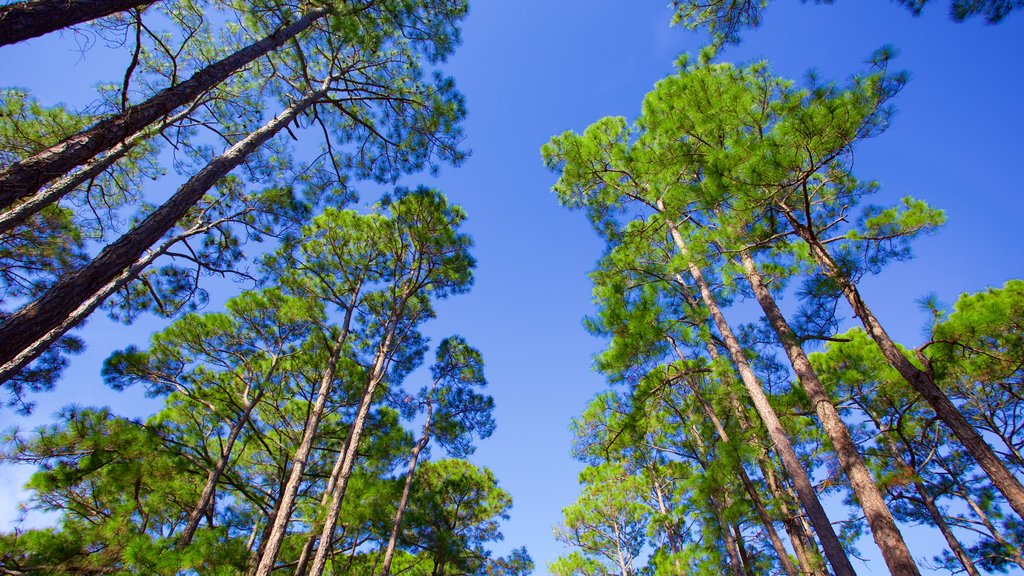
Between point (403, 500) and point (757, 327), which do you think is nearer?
point (757, 327)

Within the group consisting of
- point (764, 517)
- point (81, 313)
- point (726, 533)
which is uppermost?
point (81, 313)

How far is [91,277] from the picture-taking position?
7.69 feet

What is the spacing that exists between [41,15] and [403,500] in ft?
27.9

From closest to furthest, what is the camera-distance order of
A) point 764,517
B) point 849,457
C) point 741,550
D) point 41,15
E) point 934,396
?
1. point 41,15
2. point 934,396
3. point 849,457
4. point 764,517
5. point 741,550

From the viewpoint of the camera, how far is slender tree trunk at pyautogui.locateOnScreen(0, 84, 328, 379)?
1943 mm

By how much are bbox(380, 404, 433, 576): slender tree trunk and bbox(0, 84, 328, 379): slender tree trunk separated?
6.73 m

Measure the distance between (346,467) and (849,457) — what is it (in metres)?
5.92

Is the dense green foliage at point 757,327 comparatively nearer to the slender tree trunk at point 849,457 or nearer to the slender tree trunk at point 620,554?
the slender tree trunk at point 849,457

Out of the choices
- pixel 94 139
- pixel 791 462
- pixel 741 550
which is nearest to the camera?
pixel 94 139

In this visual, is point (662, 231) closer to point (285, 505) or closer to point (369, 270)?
point (369, 270)

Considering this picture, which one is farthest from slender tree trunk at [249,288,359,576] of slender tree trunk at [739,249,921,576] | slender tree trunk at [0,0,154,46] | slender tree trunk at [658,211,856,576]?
slender tree trunk at [739,249,921,576]

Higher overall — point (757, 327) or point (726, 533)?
point (757, 327)

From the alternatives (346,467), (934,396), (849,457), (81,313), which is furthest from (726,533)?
(81,313)

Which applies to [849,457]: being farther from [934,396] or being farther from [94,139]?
[94,139]
